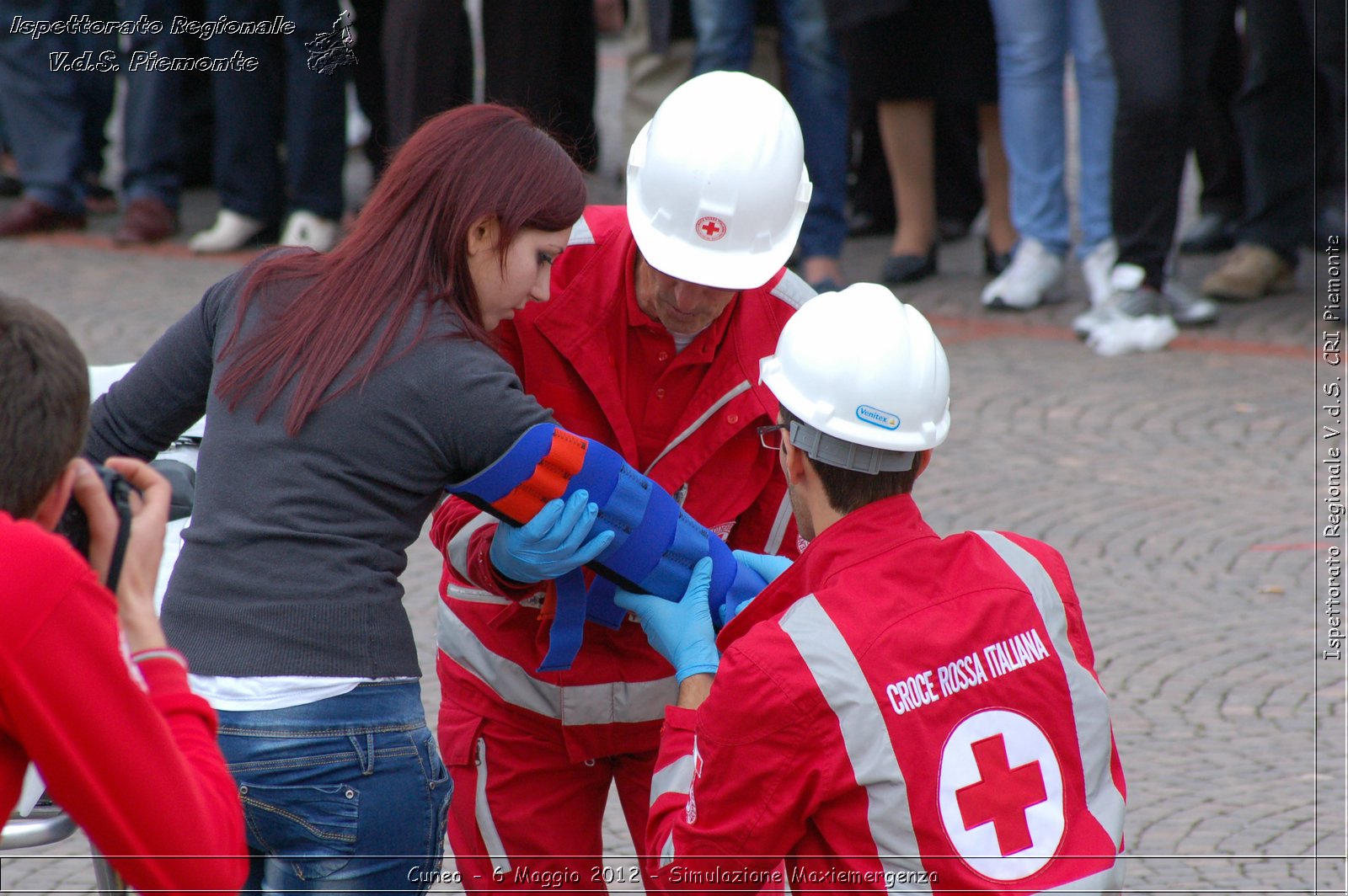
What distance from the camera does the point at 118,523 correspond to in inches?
66.9

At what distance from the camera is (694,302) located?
2.64 m

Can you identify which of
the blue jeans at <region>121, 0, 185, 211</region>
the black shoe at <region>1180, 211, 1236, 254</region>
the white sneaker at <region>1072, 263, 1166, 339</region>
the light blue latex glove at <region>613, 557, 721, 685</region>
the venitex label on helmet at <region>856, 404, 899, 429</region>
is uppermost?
the venitex label on helmet at <region>856, 404, 899, 429</region>

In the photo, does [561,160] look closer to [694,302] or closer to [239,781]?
[694,302]

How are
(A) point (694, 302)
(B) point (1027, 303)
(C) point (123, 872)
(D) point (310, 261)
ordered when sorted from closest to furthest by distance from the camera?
(C) point (123, 872) → (D) point (310, 261) → (A) point (694, 302) → (B) point (1027, 303)

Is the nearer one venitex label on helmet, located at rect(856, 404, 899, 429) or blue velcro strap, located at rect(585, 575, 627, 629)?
venitex label on helmet, located at rect(856, 404, 899, 429)

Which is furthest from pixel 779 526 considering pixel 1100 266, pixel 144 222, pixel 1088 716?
pixel 144 222

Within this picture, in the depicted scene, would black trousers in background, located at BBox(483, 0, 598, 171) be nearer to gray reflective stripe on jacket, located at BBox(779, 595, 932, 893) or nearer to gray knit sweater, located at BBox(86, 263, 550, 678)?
gray knit sweater, located at BBox(86, 263, 550, 678)

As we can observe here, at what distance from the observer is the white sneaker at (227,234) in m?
7.93

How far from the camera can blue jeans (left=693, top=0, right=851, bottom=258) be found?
6.88 meters

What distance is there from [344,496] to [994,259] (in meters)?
5.81

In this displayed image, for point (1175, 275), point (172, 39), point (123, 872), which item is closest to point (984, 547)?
point (123, 872)

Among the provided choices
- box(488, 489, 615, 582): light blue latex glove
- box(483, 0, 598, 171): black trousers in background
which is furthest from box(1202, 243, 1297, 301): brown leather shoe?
box(488, 489, 615, 582): light blue latex glove

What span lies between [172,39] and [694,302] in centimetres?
595

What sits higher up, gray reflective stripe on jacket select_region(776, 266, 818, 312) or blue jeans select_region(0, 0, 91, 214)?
gray reflective stripe on jacket select_region(776, 266, 818, 312)
